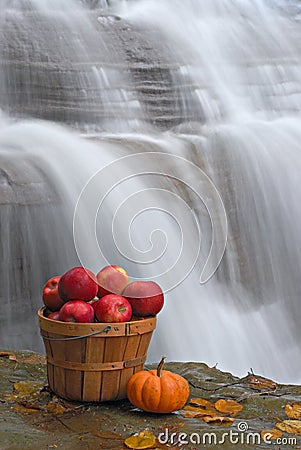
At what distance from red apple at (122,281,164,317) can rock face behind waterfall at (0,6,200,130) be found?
5.04 metres

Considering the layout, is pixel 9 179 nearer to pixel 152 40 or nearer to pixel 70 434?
pixel 70 434

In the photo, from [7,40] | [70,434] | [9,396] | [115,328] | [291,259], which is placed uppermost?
[7,40]

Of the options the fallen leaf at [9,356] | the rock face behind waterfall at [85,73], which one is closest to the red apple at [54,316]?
the fallen leaf at [9,356]

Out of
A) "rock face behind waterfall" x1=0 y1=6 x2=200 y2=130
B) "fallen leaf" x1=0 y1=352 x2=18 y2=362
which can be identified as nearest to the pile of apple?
"fallen leaf" x1=0 y1=352 x2=18 y2=362

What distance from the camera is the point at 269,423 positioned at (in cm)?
257

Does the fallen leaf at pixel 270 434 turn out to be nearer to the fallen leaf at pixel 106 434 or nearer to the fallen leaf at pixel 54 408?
the fallen leaf at pixel 106 434

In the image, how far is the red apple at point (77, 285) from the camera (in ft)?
9.03

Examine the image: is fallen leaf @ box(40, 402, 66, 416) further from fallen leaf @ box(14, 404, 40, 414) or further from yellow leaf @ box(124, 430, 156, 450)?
yellow leaf @ box(124, 430, 156, 450)

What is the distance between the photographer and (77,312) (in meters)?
2.68

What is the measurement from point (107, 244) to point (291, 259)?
2399 mm

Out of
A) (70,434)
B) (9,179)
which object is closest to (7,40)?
(9,179)

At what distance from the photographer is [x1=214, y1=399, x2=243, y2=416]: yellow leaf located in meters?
2.71

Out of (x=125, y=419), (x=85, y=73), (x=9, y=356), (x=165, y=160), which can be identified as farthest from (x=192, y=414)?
(x=85, y=73)

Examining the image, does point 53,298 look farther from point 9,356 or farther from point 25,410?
point 9,356
